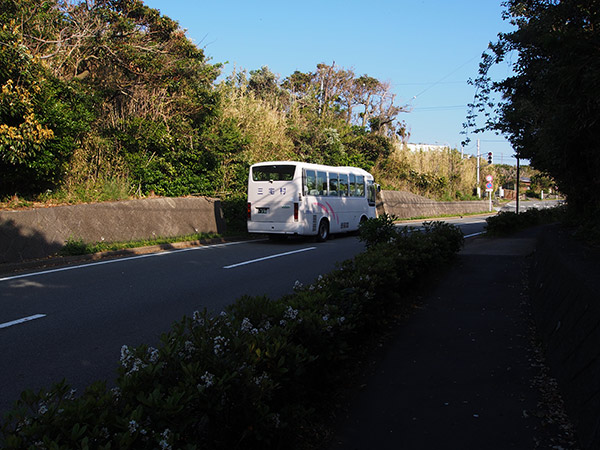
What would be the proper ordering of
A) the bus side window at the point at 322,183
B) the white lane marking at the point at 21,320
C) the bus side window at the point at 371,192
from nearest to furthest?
the white lane marking at the point at 21,320 → the bus side window at the point at 322,183 → the bus side window at the point at 371,192

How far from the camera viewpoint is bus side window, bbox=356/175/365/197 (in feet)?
73.9

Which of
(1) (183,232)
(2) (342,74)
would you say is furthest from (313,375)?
(2) (342,74)

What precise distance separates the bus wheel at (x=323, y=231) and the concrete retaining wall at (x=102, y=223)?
12.9 ft

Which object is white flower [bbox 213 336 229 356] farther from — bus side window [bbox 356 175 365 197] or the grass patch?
bus side window [bbox 356 175 365 197]

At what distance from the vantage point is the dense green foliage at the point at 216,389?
209 centimetres

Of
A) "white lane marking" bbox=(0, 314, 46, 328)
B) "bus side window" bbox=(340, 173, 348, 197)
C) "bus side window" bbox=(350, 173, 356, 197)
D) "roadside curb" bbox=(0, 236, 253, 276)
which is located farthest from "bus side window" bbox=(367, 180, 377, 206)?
"white lane marking" bbox=(0, 314, 46, 328)

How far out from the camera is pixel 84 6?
1631 centimetres

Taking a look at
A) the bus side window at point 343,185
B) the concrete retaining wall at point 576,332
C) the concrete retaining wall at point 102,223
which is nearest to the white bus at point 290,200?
the bus side window at point 343,185

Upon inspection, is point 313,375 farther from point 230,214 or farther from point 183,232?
point 230,214

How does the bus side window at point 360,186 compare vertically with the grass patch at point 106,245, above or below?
above

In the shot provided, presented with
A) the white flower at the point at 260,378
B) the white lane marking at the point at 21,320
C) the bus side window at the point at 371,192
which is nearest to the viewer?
the white flower at the point at 260,378

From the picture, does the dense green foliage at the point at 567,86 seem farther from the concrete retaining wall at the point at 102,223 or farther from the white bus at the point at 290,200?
the concrete retaining wall at the point at 102,223

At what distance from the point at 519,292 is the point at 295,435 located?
246 inches

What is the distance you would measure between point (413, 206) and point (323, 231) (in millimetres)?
20571
